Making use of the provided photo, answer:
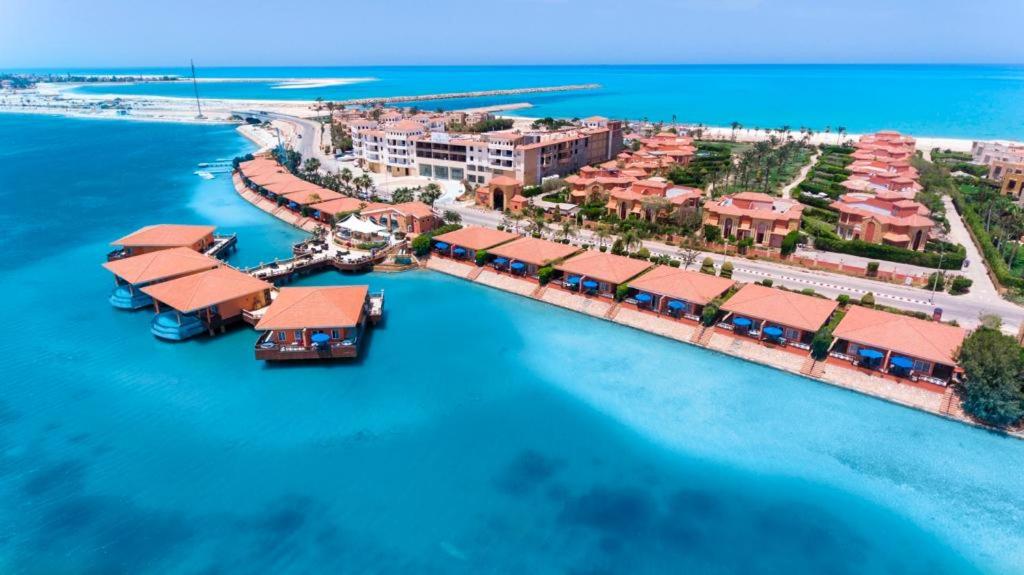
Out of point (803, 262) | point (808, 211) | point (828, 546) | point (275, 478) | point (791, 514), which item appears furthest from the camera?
point (808, 211)

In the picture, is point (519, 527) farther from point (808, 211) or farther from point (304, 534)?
point (808, 211)

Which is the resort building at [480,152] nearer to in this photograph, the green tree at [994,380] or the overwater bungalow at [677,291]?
the overwater bungalow at [677,291]

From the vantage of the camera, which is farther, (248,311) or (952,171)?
(952,171)

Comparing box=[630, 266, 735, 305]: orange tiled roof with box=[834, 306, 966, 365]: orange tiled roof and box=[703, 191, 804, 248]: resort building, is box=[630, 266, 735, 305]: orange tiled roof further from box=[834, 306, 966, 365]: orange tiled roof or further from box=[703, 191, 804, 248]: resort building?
box=[703, 191, 804, 248]: resort building

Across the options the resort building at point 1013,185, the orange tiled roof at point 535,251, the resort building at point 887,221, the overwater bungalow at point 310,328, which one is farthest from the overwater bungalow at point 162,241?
the resort building at point 1013,185

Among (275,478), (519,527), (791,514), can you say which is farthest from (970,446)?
(275,478)

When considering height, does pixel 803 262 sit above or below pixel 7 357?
above

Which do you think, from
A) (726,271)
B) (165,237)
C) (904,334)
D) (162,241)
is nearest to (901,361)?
(904,334)
